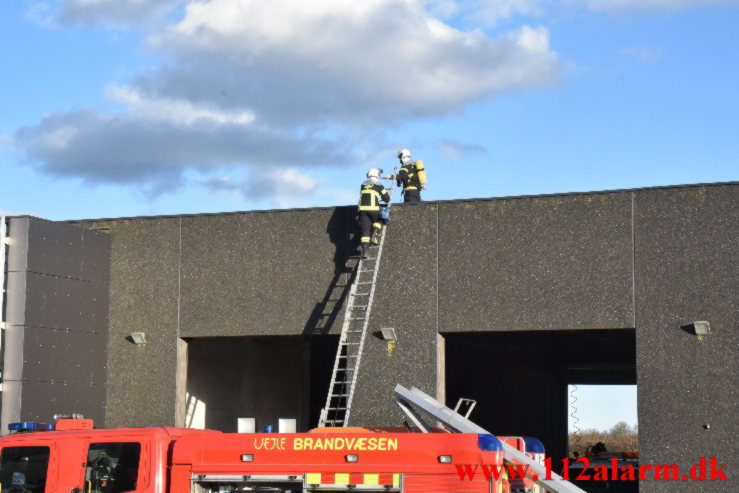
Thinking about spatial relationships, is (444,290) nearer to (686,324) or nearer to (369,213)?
(369,213)

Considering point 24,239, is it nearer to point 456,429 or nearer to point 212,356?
point 212,356

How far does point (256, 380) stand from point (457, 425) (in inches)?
520

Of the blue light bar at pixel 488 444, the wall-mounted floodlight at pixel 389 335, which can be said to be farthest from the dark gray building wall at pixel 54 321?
the blue light bar at pixel 488 444

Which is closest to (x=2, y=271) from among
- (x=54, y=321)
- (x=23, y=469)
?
(x=54, y=321)

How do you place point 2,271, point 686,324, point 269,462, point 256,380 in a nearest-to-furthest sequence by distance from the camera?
point 269,462 < point 686,324 < point 2,271 < point 256,380

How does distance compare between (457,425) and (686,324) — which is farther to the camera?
(686,324)

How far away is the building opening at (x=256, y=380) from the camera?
823 inches

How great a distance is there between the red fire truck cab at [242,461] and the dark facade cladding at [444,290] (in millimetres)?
6873

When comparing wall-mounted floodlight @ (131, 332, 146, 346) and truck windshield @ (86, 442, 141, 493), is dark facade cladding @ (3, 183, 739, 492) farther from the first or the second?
truck windshield @ (86, 442, 141, 493)

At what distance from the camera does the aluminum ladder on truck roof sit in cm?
930

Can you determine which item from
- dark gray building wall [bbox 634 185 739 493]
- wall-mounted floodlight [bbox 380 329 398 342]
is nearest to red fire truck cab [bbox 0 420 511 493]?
wall-mounted floodlight [bbox 380 329 398 342]

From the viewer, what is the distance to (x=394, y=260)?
17.3 m

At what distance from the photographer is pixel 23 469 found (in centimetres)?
1018

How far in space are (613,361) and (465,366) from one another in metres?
4.63
